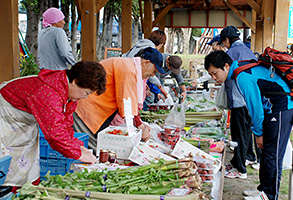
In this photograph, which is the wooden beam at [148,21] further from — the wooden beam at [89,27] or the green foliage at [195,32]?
the green foliage at [195,32]

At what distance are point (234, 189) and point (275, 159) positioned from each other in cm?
140

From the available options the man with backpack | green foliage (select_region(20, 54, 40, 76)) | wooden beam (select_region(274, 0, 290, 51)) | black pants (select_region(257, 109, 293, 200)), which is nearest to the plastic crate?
the man with backpack

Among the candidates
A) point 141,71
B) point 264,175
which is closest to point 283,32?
point 264,175

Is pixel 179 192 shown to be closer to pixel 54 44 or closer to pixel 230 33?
pixel 54 44

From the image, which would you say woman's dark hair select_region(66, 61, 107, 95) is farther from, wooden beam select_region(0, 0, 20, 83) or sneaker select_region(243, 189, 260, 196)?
sneaker select_region(243, 189, 260, 196)

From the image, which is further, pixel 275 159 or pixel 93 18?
pixel 93 18

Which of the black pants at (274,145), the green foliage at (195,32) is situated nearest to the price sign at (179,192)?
→ the black pants at (274,145)

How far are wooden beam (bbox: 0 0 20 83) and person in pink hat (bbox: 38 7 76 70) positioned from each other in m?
0.70

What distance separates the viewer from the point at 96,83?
224cm

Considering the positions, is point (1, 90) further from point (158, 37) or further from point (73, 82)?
point (158, 37)

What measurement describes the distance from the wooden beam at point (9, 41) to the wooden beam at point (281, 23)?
4262mm

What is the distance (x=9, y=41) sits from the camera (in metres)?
3.85

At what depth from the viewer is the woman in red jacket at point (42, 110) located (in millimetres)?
2182

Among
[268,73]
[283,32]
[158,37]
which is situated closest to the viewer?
[268,73]
